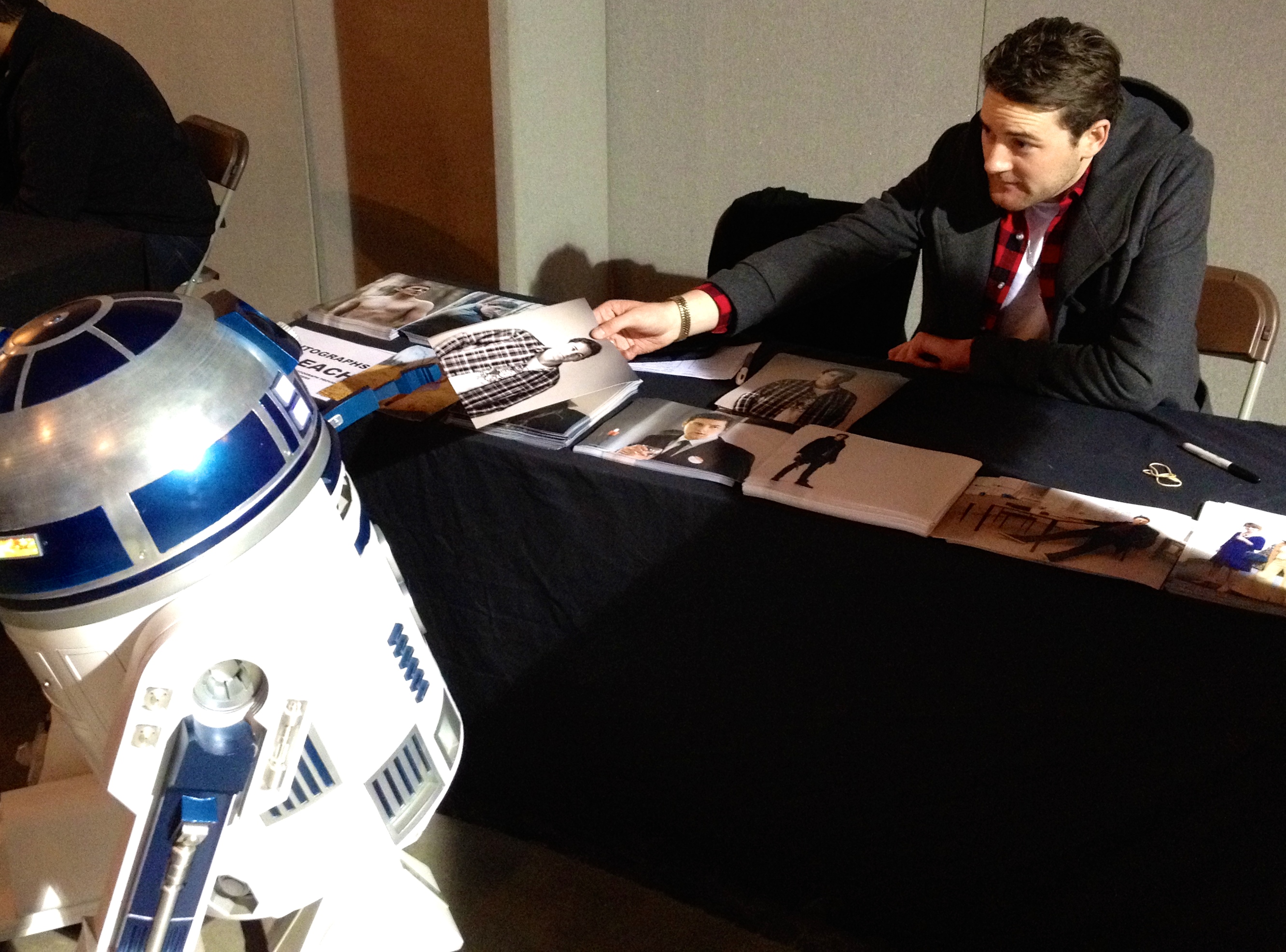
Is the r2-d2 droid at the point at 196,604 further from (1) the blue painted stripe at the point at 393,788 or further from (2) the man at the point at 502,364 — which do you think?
(2) the man at the point at 502,364

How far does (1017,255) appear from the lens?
1.61 metres

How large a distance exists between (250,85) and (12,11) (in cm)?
87

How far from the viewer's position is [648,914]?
60.4 inches

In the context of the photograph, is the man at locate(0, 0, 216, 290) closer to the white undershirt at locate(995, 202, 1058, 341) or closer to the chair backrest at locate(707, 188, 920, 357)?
the chair backrest at locate(707, 188, 920, 357)

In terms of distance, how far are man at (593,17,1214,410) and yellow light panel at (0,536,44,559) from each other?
0.84 m

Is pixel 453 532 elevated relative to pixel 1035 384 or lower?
lower

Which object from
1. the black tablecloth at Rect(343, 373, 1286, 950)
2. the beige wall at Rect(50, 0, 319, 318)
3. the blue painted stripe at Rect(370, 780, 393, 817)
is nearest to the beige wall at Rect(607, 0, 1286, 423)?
the beige wall at Rect(50, 0, 319, 318)

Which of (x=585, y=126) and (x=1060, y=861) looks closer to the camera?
(x=1060, y=861)

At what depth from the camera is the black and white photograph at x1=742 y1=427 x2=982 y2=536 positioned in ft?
3.90

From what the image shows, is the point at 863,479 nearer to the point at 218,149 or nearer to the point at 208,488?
the point at 208,488

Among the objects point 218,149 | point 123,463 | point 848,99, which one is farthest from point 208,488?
point 848,99

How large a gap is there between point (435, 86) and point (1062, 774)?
2.23 m

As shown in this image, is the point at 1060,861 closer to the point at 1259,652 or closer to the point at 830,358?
the point at 1259,652

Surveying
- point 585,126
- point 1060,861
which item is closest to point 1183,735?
point 1060,861
